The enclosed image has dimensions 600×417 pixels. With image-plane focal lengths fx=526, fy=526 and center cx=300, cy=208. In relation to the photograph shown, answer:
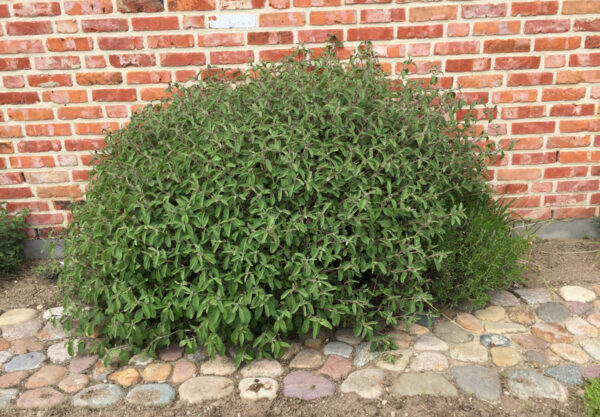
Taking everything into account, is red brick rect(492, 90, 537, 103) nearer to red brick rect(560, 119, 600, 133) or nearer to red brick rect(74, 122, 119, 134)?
red brick rect(560, 119, 600, 133)

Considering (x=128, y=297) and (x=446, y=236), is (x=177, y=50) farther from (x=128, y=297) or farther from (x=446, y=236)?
(x=446, y=236)

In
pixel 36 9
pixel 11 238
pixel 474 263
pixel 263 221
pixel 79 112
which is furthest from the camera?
pixel 11 238

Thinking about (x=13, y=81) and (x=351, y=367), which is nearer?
(x=351, y=367)

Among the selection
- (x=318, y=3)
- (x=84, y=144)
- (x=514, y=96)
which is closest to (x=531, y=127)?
(x=514, y=96)

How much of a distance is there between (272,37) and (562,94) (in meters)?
1.79

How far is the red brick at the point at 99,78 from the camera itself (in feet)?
10.2

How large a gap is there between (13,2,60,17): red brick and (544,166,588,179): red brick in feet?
10.2

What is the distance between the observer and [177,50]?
3.07 m

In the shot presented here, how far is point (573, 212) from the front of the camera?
137 inches

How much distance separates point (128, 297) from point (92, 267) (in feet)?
0.93

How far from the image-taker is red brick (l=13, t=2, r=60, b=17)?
9.73ft

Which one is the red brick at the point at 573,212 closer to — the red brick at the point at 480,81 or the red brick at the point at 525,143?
the red brick at the point at 525,143

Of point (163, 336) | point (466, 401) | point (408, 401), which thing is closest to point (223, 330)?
point (163, 336)

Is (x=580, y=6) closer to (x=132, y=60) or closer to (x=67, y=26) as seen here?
(x=132, y=60)
